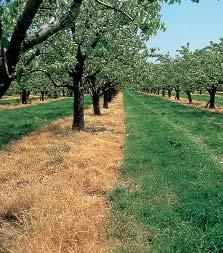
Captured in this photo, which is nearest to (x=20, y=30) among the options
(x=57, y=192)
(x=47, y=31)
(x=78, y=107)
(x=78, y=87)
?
(x=47, y=31)

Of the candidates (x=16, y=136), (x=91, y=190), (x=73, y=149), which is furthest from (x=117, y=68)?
(x=91, y=190)

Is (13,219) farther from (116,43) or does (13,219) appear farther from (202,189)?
(116,43)

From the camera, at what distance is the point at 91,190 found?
15.2 metres

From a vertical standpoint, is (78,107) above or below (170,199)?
above

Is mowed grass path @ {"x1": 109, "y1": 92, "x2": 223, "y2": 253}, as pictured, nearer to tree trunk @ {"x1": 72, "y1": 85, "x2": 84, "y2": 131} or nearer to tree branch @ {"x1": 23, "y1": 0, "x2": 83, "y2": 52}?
tree branch @ {"x1": 23, "y1": 0, "x2": 83, "y2": 52}

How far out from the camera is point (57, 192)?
1377cm

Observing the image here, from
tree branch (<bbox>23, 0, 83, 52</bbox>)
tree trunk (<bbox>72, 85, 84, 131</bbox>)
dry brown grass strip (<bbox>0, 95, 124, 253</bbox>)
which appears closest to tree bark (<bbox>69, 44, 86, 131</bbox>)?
tree trunk (<bbox>72, 85, 84, 131</bbox>)

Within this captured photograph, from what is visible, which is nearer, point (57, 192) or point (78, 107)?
point (57, 192)

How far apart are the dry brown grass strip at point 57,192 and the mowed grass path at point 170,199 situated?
0.59m

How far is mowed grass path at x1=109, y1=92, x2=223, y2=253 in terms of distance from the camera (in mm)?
10625

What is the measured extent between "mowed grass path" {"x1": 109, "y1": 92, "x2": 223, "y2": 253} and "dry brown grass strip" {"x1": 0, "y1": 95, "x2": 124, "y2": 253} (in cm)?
59

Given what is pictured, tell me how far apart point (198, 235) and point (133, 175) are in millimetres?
6723

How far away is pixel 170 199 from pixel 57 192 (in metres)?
3.47

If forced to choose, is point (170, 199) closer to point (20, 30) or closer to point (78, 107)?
point (20, 30)
